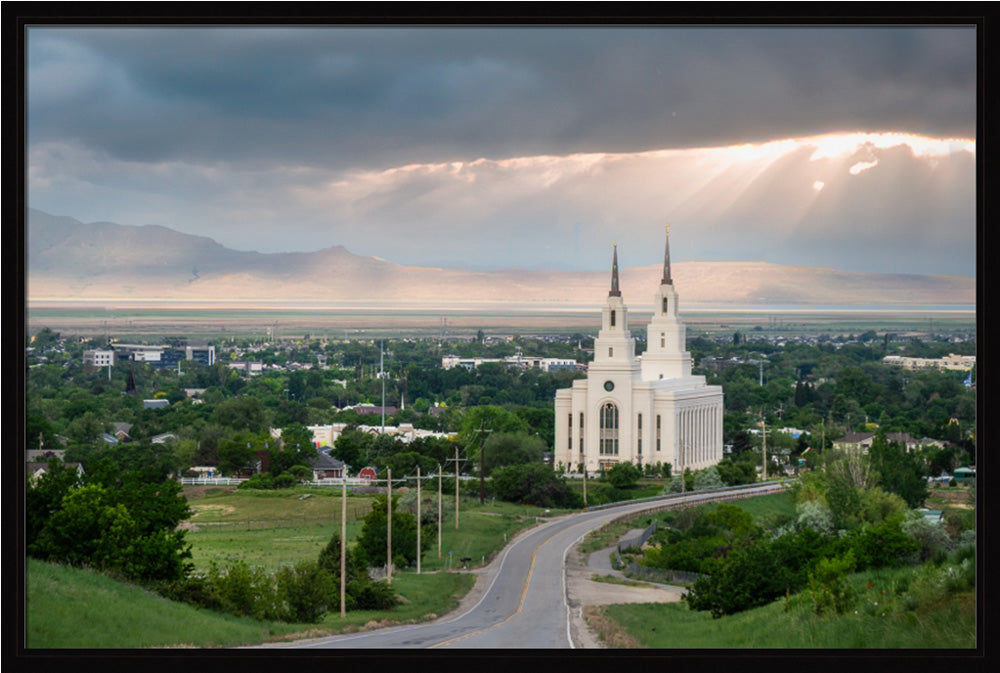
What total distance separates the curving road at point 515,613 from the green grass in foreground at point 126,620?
70 centimetres

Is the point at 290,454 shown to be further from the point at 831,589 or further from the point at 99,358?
the point at 831,589

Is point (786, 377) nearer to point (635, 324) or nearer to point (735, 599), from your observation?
point (635, 324)

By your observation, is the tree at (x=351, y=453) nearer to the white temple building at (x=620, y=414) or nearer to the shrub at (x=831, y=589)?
the white temple building at (x=620, y=414)

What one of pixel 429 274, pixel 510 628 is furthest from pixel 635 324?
pixel 510 628

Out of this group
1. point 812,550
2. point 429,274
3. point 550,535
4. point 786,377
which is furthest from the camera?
point 786,377

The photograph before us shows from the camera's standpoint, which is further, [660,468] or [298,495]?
[660,468]

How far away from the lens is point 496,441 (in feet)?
149

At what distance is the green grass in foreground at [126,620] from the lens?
1083 cm

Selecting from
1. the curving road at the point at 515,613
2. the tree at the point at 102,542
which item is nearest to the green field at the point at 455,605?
the curving road at the point at 515,613

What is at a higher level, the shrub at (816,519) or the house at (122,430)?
the shrub at (816,519)

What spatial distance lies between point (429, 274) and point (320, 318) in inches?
452

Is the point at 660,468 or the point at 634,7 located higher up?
the point at 634,7

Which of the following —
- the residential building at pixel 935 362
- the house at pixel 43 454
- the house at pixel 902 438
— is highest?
the residential building at pixel 935 362
